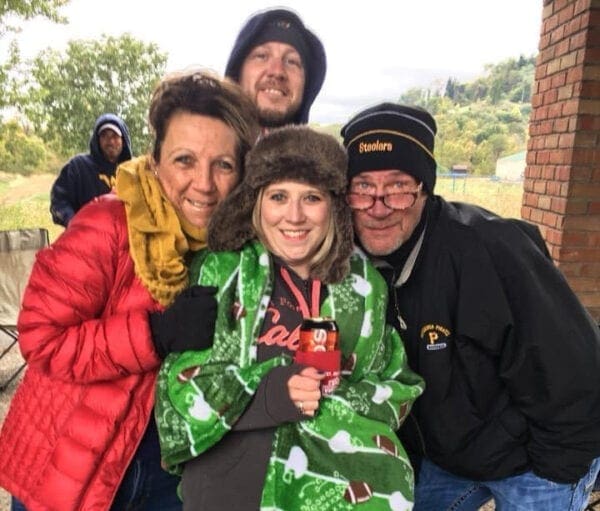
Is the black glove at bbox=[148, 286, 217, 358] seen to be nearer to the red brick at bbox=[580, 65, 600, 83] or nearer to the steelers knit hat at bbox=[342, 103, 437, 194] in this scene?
the steelers knit hat at bbox=[342, 103, 437, 194]

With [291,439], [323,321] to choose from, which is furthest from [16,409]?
[323,321]

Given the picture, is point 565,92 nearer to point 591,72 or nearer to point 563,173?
point 591,72

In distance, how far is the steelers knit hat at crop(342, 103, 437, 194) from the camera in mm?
1740

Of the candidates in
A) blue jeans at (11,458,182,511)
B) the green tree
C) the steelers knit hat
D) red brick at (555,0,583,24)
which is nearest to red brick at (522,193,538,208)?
red brick at (555,0,583,24)

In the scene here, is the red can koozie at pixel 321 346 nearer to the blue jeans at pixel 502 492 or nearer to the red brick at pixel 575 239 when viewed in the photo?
the blue jeans at pixel 502 492

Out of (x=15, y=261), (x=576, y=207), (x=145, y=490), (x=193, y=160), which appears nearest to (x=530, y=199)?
(x=576, y=207)

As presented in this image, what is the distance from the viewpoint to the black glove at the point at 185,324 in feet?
4.92

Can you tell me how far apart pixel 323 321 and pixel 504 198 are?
896 cm

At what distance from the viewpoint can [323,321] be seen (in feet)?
4.72

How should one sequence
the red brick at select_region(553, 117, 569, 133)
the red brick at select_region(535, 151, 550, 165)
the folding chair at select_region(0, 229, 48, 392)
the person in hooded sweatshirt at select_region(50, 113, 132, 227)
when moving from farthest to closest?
the person in hooded sweatshirt at select_region(50, 113, 132, 227)
the folding chair at select_region(0, 229, 48, 392)
the red brick at select_region(535, 151, 550, 165)
the red brick at select_region(553, 117, 569, 133)

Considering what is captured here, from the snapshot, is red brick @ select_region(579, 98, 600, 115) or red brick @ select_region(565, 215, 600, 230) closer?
red brick @ select_region(579, 98, 600, 115)

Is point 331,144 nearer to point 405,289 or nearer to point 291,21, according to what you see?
point 405,289

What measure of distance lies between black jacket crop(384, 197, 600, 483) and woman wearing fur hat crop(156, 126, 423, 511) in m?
0.17

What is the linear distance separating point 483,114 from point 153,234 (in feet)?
54.4
